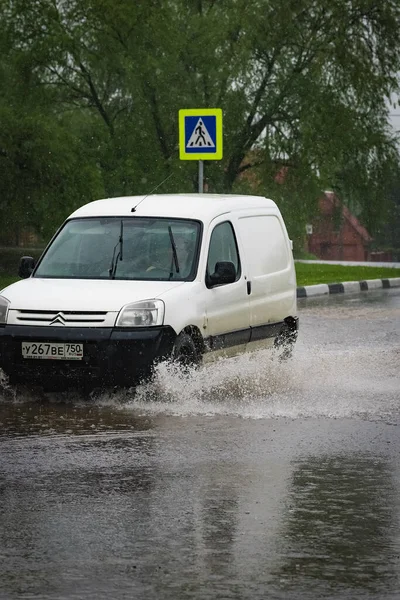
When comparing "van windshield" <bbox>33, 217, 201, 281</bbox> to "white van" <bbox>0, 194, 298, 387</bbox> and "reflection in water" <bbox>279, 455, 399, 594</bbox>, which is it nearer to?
"white van" <bbox>0, 194, 298, 387</bbox>

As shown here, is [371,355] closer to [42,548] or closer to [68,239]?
[68,239]

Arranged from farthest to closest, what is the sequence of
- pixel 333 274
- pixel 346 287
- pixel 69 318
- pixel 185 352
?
1. pixel 333 274
2. pixel 346 287
3. pixel 185 352
4. pixel 69 318

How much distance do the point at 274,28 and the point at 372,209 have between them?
5122 mm

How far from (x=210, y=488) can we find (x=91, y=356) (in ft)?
11.8

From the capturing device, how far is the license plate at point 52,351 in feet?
36.8

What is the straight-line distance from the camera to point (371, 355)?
14.8 m

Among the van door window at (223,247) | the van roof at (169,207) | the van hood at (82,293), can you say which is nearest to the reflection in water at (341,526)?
the van hood at (82,293)

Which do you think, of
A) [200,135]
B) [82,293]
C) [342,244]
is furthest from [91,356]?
[342,244]

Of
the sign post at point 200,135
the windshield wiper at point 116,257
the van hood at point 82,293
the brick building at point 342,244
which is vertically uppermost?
the sign post at point 200,135

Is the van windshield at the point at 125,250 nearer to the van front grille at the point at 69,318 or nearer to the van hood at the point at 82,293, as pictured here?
the van hood at the point at 82,293

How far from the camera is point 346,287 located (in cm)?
2841

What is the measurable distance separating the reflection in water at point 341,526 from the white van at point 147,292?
9.66ft

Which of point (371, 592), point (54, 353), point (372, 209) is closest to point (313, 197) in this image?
point (372, 209)

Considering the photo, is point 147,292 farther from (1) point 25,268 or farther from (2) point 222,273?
(1) point 25,268
